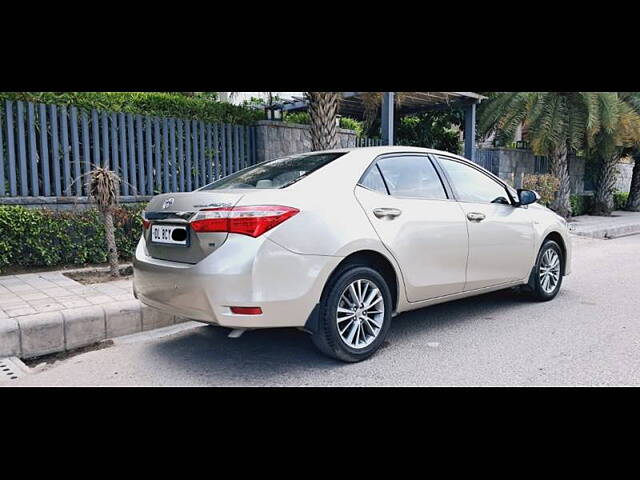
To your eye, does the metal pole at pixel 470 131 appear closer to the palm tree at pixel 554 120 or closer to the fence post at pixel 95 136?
the palm tree at pixel 554 120

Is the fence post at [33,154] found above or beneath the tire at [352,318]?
above

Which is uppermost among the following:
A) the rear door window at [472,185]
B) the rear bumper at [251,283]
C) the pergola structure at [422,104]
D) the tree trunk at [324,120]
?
the pergola structure at [422,104]

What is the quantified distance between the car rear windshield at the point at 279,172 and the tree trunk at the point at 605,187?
580 inches

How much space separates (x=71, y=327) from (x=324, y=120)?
5.56 meters

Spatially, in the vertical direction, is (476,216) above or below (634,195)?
below

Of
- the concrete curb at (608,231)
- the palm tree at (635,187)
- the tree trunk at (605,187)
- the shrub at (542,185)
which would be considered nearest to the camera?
the concrete curb at (608,231)

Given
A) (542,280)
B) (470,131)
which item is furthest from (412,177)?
(470,131)

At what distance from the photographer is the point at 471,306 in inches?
209

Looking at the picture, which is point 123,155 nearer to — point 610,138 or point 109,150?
point 109,150

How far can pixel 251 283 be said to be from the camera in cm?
314

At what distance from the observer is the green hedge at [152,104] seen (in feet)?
22.2

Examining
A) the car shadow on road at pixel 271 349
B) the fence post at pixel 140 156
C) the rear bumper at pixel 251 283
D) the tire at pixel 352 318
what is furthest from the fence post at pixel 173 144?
the tire at pixel 352 318

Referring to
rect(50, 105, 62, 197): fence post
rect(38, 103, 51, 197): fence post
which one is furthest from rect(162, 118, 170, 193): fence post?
rect(38, 103, 51, 197): fence post

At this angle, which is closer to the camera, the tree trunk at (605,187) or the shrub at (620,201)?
the tree trunk at (605,187)
